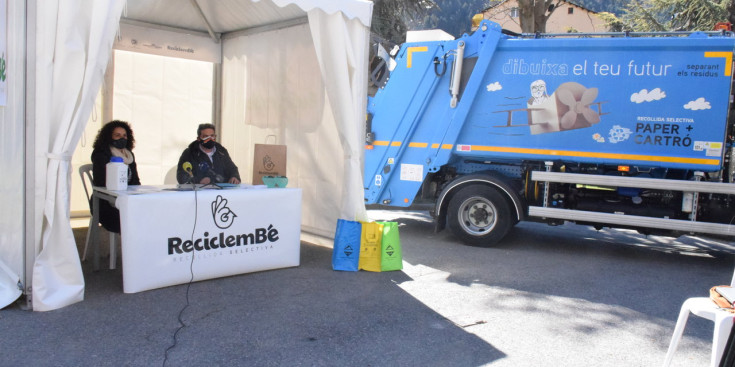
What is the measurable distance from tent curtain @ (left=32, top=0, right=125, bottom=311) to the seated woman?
0.97 m

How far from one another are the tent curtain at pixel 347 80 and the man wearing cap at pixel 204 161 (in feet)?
4.16

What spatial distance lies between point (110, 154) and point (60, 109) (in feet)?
4.62

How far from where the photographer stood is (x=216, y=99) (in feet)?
24.6

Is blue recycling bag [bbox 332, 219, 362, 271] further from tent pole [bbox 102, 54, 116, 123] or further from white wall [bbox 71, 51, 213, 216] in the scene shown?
tent pole [bbox 102, 54, 116, 123]

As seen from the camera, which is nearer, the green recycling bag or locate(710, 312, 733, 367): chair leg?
locate(710, 312, 733, 367): chair leg

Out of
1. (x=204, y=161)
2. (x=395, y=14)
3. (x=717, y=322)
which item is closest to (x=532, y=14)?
(x=395, y=14)

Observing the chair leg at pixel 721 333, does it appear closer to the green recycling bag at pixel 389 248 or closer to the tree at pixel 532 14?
the green recycling bag at pixel 389 248

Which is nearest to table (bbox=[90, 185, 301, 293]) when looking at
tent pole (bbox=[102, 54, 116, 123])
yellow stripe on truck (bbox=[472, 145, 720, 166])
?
tent pole (bbox=[102, 54, 116, 123])

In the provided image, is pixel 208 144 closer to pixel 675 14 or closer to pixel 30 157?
pixel 30 157

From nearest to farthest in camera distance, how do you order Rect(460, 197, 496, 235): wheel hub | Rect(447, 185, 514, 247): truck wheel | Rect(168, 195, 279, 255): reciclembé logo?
Rect(168, 195, 279, 255): reciclembé logo
Rect(447, 185, 514, 247): truck wheel
Rect(460, 197, 496, 235): wheel hub

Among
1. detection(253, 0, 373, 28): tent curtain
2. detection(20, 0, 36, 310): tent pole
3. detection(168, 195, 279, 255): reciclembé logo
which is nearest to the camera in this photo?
detection(20, 0, 36, 310): tent pole

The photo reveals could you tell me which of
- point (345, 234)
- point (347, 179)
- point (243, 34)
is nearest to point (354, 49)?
point (347, 179)

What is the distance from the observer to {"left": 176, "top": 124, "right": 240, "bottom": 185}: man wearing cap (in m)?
5.75

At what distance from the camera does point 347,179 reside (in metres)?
5.42
